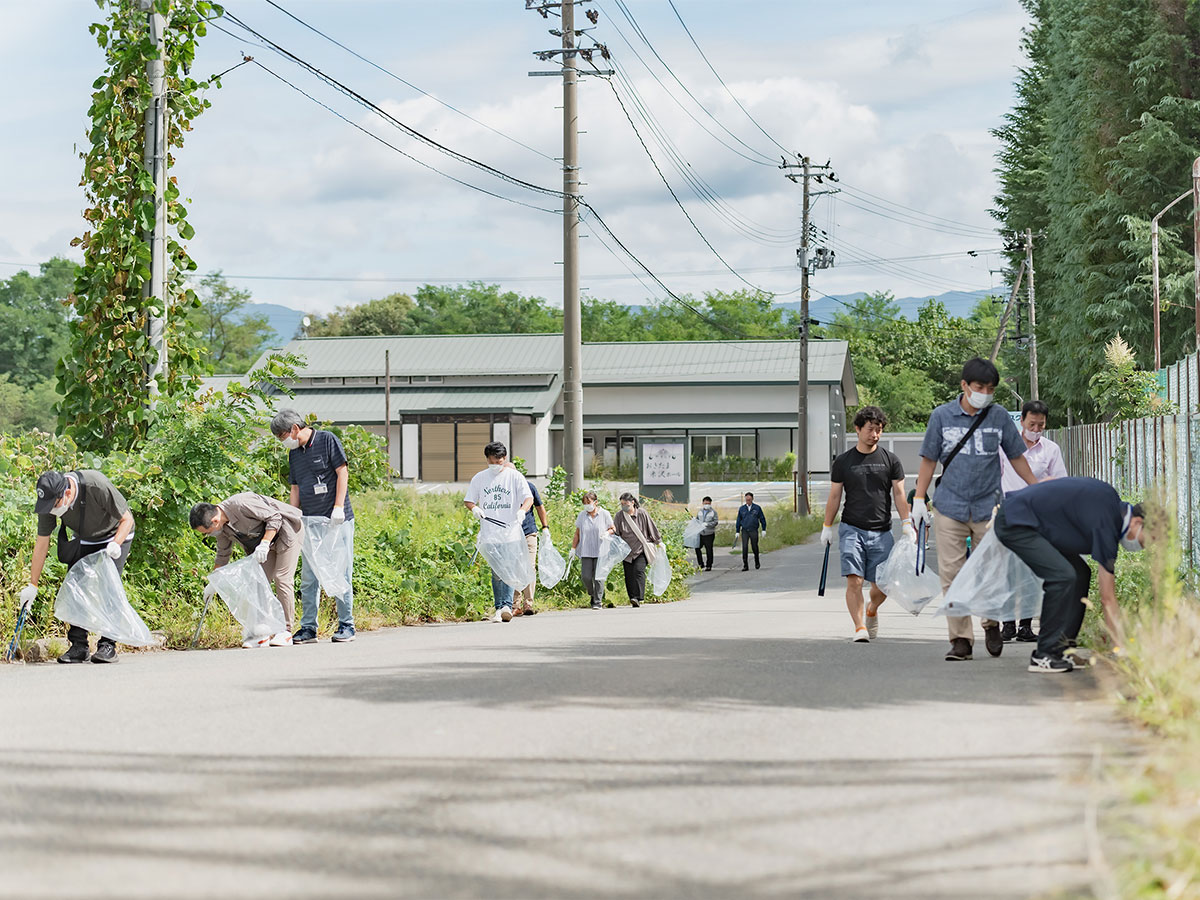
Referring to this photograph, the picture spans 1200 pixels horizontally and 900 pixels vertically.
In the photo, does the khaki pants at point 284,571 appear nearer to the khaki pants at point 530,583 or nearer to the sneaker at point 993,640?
the khaki pants at point 530,583

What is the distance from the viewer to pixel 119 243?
548 inches

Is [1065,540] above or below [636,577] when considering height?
above

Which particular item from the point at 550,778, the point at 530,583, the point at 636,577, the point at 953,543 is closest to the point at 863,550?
the point at 953,543

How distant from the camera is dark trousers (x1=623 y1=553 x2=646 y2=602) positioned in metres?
19.6

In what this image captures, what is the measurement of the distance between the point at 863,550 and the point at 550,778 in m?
5.70

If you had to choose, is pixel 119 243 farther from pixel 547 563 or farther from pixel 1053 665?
pixel 1053 665

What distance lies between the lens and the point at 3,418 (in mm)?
103625

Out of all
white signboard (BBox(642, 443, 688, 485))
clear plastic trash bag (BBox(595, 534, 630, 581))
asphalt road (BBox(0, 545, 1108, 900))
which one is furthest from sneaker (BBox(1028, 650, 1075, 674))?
white signboard (BBox(642, 443, 688, 485))

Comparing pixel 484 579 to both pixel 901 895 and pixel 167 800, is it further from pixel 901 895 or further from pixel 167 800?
pixel 901 895

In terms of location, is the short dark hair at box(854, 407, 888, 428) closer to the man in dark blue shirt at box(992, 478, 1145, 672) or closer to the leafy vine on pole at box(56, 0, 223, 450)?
the man in dark blue shirt at box(992, 478, 1145, 672)

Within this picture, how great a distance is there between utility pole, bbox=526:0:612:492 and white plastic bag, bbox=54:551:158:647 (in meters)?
12.3

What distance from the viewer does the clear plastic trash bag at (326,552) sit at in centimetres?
1195

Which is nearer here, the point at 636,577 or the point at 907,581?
the point at 907,581

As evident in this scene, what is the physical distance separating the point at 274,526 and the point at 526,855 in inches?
286
